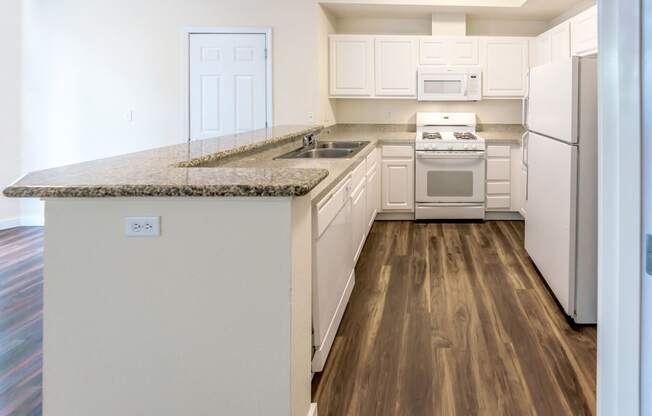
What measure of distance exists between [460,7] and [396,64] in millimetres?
886

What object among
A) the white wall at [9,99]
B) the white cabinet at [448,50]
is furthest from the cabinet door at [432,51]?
the white wall at [9,99]

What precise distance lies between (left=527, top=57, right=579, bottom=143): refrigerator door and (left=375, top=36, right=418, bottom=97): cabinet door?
2.26 m

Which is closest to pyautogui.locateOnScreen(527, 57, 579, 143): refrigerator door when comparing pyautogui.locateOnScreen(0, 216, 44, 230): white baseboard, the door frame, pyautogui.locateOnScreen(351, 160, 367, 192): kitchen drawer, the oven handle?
pyautogui.locateOnScreen(351, 160, 367, 192): kitchen drawer

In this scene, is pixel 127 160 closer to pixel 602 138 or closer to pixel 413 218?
pixel 602 138

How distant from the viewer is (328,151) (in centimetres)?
453

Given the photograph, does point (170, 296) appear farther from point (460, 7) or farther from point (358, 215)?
point (460, 7)

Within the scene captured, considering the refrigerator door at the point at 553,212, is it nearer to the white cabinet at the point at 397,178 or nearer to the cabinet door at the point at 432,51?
the white cabinet at the point at 397,178

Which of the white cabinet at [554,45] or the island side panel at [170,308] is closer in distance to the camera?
the island side panel at [170,308]

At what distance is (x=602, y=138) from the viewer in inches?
42.4

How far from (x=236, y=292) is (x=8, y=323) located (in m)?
2.22

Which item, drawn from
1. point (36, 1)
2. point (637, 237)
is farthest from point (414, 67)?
point (637, 237)

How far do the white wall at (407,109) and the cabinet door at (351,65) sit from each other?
466 millimetres

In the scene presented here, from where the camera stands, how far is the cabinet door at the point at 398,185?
244 inches

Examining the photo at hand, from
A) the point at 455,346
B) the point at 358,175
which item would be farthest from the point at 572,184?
the point at 358,175
